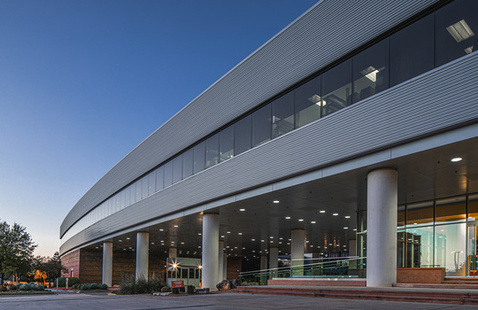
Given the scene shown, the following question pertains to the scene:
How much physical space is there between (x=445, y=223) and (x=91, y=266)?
56.6 metres

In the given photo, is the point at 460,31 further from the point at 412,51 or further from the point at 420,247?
the point at 420,247

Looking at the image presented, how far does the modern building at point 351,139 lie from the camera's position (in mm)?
14172

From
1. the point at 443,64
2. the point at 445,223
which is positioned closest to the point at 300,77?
the point at 443,64

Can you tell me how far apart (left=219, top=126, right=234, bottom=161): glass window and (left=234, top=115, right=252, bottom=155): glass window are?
44 cm

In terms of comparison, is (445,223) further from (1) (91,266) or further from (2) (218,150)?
(1) (91,266)

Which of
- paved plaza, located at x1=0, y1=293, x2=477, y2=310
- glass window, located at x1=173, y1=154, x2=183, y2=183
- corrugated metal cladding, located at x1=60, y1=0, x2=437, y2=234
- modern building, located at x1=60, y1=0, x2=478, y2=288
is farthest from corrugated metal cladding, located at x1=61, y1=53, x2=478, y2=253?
paved plaza, located at x1=0, y1=293, x2=477, y2=310

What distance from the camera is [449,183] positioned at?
19.2m

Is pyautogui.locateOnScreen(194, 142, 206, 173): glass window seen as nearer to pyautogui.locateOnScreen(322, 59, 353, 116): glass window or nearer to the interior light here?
pyautogui.locateOnScreen(322, 59, 353, 116): glass window

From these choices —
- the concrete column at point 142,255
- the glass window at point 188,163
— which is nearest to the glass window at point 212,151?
the glass window at point 188,163

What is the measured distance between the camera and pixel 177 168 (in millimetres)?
31781

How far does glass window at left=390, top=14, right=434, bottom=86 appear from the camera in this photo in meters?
14.5

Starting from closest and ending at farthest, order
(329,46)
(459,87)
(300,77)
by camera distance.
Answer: (459,87) → (329,46) → (300,77)

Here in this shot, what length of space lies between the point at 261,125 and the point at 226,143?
12.0 ft

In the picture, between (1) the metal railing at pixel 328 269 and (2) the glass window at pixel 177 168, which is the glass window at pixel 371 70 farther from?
(2) the glass window at pixel 177 168
